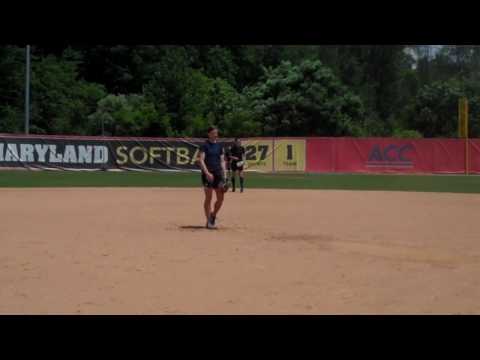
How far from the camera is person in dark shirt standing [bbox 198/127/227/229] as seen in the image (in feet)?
41.1

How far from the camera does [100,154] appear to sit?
124ft

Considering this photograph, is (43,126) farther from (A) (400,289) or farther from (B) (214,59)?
(A) (400,289)

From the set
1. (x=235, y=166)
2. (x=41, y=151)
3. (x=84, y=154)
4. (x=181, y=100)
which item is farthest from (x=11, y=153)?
(x=181, y=100)

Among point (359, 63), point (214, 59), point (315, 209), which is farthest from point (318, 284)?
point (359, 63)

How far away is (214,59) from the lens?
239ft

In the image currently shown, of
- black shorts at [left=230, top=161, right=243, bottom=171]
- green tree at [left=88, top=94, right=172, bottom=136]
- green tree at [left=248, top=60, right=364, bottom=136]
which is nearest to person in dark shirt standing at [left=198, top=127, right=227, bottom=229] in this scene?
black shorts at [left=230, top=161, right=243, bottom=171]

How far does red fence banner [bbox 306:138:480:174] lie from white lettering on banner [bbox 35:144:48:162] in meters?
15.4

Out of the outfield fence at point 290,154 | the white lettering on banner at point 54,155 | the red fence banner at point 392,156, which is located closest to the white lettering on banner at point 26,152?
the outfield fence at point 290,154

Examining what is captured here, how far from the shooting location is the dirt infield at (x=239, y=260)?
6.49 metres

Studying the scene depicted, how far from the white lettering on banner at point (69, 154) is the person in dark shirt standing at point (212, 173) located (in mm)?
25254

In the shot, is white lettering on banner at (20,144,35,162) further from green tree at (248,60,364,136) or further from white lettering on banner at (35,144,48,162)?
green tree at (248,60,364,136)

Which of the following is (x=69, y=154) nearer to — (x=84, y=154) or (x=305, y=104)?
(x=84, y=154)

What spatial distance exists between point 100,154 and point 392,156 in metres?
17.6

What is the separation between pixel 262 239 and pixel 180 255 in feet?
6.97
